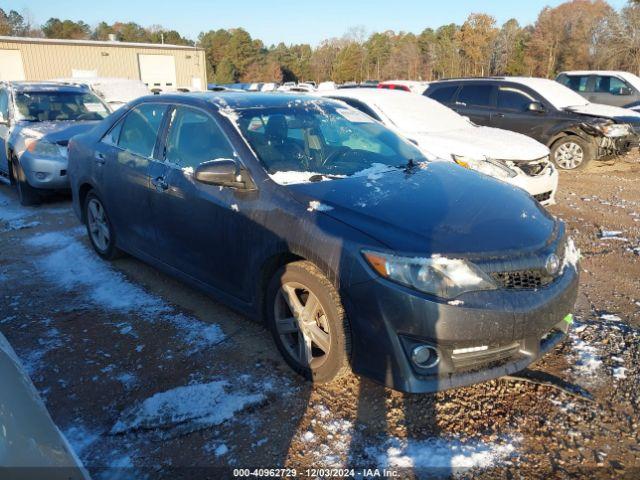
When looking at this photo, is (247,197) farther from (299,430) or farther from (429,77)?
(429,77)

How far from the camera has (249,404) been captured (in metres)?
2.91

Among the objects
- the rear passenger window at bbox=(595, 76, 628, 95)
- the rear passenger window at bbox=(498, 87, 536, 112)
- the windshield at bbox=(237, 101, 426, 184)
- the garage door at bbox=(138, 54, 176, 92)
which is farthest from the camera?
the garage door at bbox=(138, 54, 176, 92)

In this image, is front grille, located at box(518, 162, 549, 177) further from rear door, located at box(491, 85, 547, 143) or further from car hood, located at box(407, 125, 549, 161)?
rear door, located at box(491, 85, 547, 143)

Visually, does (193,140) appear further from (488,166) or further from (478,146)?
(478,146)

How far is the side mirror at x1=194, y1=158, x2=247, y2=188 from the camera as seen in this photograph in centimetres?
327

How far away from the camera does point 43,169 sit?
725cm

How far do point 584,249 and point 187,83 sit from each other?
4050 centimetres

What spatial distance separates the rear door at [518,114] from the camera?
9836 mm

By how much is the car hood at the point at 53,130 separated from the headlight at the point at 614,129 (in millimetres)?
8755

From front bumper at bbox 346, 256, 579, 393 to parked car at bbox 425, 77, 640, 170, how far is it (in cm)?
793

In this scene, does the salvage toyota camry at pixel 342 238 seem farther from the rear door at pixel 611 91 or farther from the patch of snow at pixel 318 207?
the rear door at pixel 611 91

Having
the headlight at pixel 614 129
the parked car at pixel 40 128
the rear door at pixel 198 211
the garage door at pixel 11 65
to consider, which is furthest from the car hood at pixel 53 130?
the garage door at pixel 11 65

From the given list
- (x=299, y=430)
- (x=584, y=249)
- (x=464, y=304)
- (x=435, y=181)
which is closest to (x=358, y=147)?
(x=435, y=181)

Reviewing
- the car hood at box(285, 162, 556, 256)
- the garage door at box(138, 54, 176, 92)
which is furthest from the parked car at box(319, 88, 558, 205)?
the garage door at box(138, 54, 176, 92)
